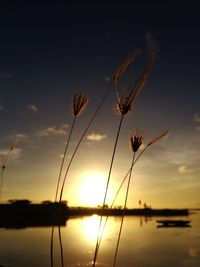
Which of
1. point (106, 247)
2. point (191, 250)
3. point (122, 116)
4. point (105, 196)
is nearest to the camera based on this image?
point (122, 116)

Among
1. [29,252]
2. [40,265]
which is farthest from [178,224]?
[40,265]

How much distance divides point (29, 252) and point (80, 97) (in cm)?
4688

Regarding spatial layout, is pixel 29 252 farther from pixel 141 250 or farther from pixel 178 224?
pixel 178 224

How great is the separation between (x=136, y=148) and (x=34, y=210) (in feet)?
378

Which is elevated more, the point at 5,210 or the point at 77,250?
the point at 5,210

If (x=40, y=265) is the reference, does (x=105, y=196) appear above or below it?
above

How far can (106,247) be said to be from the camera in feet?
185

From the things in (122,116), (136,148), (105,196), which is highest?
(122,116)

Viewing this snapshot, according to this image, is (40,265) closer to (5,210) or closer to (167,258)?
(167,258)

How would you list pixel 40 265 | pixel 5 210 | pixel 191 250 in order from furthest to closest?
pixel 5 210, pixel 191 250, pixel 40 265

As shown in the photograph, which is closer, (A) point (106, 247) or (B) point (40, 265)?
(B) point (40, 265)

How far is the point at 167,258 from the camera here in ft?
147

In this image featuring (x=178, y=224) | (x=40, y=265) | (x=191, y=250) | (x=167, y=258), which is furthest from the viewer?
(x=178, y=224)

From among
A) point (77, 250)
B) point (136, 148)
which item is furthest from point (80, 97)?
point (77, 250)
